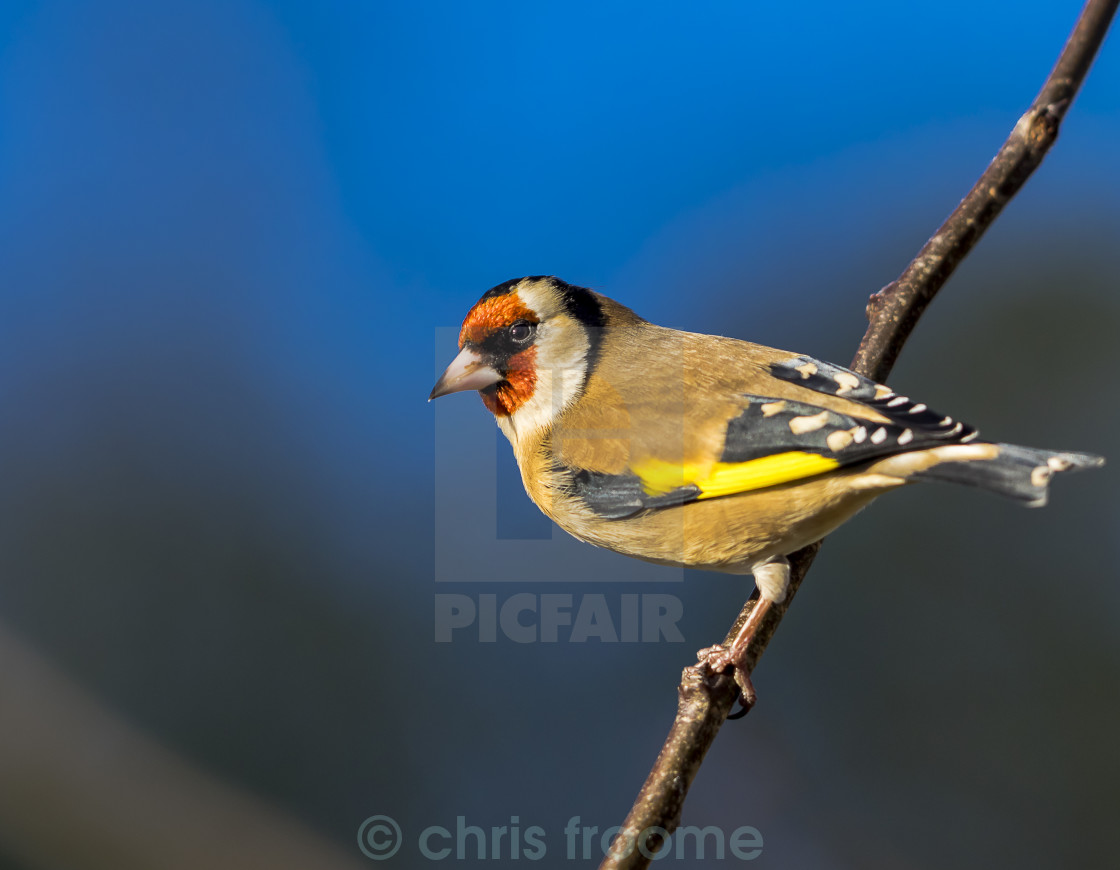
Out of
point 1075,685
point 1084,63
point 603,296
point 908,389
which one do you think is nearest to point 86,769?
point 603,296

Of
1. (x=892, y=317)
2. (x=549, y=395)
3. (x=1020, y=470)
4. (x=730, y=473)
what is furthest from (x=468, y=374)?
(x=1020, y=470)

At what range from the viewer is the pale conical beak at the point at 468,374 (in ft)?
9.18

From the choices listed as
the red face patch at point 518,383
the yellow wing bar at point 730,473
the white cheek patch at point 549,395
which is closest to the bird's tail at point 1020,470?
the yellow wing bar at point 730,473

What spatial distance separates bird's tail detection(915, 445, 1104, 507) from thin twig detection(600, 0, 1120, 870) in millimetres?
815

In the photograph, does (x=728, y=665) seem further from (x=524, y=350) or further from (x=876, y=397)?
(x=524, y=350)

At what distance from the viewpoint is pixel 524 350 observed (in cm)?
286

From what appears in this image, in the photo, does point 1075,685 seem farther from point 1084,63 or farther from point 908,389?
point 1084,63

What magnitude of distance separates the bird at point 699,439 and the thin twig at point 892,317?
120 millimetres

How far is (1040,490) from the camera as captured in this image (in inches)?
74.4

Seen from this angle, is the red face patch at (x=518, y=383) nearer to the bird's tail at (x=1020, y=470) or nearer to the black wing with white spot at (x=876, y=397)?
the black wing with white spot at (x=876, y=397)

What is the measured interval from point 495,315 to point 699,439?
810 mm

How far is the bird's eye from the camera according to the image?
2869mm

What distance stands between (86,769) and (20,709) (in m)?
0.33

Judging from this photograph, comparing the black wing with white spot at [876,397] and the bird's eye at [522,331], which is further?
the bird's eye at [522,331]
